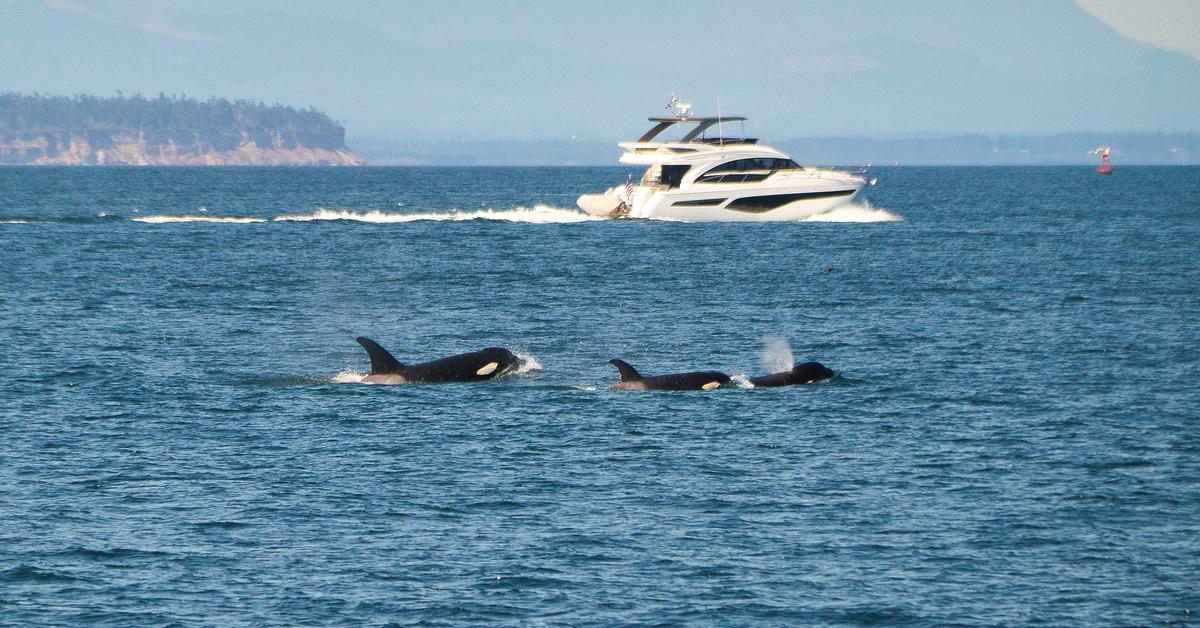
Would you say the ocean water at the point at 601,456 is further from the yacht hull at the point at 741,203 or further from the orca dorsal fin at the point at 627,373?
the yacht hull at the point at 741,203

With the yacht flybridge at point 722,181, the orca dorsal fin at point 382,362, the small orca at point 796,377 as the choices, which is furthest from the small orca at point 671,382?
the yacht flybridge at point 722,181

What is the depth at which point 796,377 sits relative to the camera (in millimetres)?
36219

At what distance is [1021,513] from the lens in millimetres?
24906

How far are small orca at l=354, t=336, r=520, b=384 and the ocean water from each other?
48 centimetres

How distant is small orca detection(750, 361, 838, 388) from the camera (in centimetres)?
3596

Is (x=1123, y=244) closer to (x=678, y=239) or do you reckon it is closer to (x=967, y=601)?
(x=678, y=239)

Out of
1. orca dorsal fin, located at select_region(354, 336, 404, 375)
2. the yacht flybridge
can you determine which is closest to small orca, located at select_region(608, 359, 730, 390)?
orca dorsal fin, located at select_region(354, 336, 404, 375)

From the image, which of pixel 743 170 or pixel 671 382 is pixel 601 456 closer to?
pixel 671 382

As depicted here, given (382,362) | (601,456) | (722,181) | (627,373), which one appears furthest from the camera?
(722,181)

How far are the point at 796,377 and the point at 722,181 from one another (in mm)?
55286

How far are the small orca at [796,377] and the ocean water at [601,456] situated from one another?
715 millimetres

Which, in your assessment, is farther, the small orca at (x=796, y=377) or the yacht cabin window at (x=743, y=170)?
the yacht cabin window at (x=743, y=170)

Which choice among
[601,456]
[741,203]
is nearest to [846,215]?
[741,203]

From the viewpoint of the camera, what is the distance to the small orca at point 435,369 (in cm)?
3612
